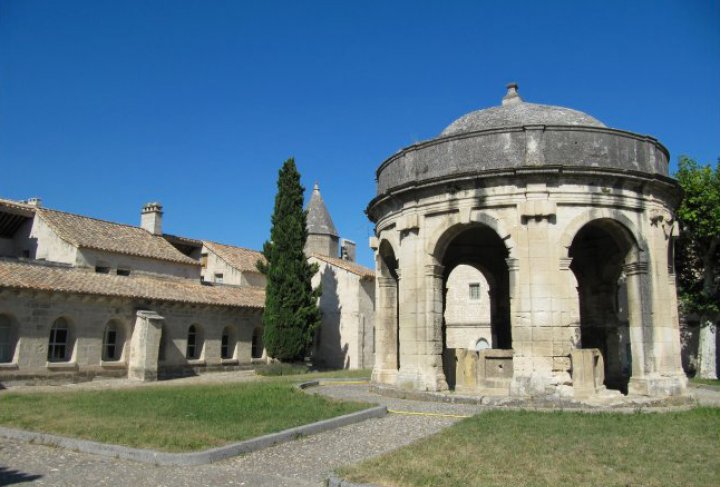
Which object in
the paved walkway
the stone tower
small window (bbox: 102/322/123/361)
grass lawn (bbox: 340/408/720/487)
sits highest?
the stone tower

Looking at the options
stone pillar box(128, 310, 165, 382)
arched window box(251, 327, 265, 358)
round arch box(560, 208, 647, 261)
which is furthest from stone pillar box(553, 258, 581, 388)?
arched window box(251, 327, 265, 358)

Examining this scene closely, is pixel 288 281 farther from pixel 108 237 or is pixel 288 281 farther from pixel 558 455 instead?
pixel 558 455

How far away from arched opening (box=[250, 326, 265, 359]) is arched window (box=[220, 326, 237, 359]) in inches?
68.9

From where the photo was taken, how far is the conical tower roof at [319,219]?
4128cm

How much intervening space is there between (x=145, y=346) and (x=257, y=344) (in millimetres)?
8436

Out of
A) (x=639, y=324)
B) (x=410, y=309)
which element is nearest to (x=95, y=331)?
(x=410, y=309)

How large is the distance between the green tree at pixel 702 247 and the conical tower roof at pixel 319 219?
23.8 meters

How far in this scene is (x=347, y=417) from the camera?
10.3m

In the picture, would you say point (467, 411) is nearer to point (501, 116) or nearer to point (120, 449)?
point (120, 449)

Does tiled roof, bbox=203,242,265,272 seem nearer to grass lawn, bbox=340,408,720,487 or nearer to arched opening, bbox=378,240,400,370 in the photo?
arched opening, bbox=378,240,400,370

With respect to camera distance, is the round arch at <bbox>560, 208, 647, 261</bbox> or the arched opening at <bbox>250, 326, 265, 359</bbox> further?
the arched opening at <bbox>250, 326, 265, 359</bbox>

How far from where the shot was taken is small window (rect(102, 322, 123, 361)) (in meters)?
22.7

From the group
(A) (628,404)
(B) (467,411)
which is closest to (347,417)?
(B) (467,411)

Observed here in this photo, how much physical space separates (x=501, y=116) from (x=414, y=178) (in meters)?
3.07
